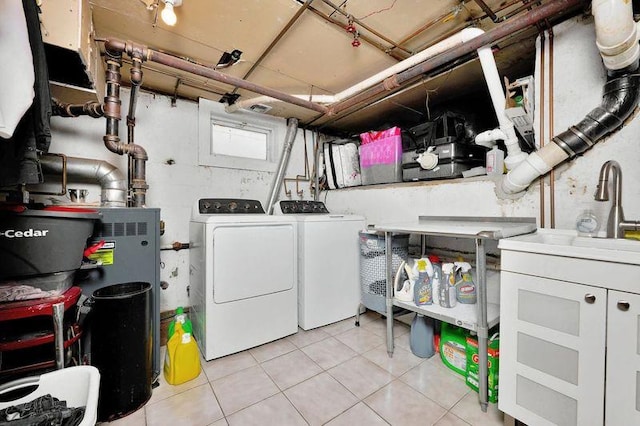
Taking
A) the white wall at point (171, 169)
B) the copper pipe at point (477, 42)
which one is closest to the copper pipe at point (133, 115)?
the white wall at point (171, 169)

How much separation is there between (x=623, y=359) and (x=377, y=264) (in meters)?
1.50

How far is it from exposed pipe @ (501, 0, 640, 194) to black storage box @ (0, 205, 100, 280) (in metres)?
2.57

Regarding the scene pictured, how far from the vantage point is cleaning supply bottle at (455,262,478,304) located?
6.00 ft

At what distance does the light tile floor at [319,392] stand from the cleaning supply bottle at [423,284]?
0.49 metres

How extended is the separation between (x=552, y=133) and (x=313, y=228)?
1866 millimetres

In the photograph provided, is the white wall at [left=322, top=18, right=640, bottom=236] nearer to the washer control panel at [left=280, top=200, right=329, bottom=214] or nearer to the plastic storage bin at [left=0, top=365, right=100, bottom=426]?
the washer control panel at [left=280, top=200, right=329, bottom=214]

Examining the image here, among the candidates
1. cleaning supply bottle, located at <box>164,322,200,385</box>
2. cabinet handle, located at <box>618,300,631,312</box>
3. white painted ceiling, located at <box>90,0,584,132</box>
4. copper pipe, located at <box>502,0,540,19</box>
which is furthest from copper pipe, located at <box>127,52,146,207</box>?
cabinet handle, located at <box>618,300,631,312</box>

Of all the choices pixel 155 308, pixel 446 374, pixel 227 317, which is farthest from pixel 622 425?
pixel 155 308

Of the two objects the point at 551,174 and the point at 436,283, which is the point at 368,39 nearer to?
the point at 551,174

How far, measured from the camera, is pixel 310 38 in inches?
72.0

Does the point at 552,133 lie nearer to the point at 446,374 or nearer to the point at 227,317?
the point at 446,374

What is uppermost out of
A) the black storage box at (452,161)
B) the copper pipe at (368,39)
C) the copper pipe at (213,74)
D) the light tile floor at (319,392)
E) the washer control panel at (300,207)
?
the copper pipe at (368,39)

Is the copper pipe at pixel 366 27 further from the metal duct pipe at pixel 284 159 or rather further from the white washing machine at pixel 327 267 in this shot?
the metal duct pipe at pixel 284 159

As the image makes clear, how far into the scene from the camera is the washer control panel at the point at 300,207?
8.92 ft
